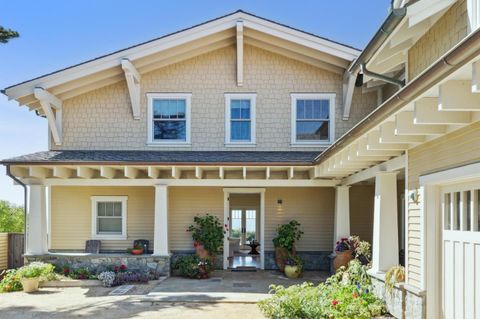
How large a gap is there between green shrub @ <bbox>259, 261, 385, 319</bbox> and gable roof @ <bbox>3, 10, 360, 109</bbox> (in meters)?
7.15

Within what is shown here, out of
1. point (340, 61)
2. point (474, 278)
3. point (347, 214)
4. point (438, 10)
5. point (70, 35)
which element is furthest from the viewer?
point (70, 35)

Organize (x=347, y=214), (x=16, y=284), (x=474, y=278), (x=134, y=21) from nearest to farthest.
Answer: (x=474, y=278) → (x=16, y=284) → (x=347, y=214) → (x=134, y=21)

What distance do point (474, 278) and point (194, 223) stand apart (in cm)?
902

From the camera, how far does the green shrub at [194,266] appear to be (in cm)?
1138

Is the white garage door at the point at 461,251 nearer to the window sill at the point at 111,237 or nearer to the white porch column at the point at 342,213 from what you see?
the white porch column at the point at 342,213

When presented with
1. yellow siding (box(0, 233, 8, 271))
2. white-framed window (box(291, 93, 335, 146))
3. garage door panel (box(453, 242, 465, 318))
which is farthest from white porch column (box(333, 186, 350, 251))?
yellow siding (box(0, 233, 8, 271))

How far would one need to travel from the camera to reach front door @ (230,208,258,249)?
68.1ft

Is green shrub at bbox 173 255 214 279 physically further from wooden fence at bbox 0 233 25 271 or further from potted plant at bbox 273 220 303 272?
wooden fence at bbox 0 233 25 271

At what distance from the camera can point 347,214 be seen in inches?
465

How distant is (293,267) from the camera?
38.0ft

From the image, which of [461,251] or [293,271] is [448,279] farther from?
[293,271]

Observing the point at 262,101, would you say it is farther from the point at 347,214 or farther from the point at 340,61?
the point at 347,214

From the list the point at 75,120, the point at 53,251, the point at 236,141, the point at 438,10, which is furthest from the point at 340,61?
the point at 53,251

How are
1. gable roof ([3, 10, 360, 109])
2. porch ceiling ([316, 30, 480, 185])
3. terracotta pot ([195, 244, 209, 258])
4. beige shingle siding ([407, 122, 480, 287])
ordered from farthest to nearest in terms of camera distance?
gable roof ([3, 10, 360, 109]) < terracotta pot ([195, 244, 209, 258]) < beige shingle siding ([407, 122, 480, 287]) < porch ceiling ([316, 30, 480, 185])
